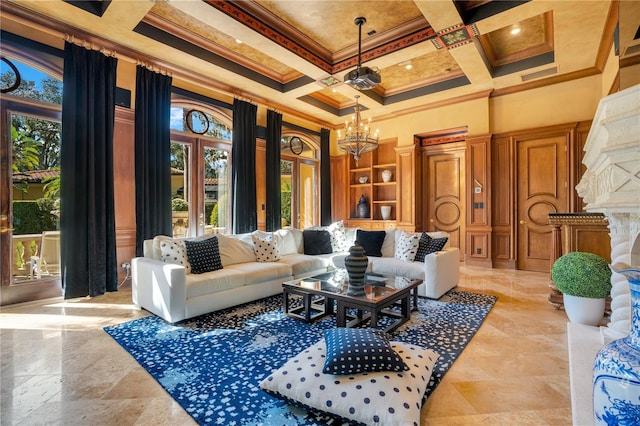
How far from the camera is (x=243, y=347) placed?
259cm

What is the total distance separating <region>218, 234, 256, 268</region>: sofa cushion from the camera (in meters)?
4.17

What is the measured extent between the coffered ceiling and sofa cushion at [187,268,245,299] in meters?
3.01

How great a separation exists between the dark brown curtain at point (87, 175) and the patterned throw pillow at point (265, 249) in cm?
187

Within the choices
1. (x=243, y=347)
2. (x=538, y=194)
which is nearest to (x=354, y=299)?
(x=243, y=347)

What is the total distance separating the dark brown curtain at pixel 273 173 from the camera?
20.7 ft

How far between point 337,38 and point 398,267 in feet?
11.2

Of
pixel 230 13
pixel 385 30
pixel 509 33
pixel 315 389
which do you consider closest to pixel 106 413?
pixel 315 389

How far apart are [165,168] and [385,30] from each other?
12.5ft

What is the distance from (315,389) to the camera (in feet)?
5.50

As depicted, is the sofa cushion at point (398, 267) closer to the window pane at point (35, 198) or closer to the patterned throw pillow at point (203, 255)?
the patterned throw pillow at point (203, 255)

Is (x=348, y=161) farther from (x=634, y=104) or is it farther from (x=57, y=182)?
(x=634, y=104)

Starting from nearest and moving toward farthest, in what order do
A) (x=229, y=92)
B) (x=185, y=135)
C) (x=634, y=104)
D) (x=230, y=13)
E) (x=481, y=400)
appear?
(x=634, y=104) → (x=481, y=400) → (x=230, y=13) → (x=185, y=135) → (x=229, y=92)

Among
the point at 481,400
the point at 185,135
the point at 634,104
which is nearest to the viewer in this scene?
the point at 634,104

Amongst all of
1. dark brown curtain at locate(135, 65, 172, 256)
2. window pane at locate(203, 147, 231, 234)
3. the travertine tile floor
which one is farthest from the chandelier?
the travertine tile floor
